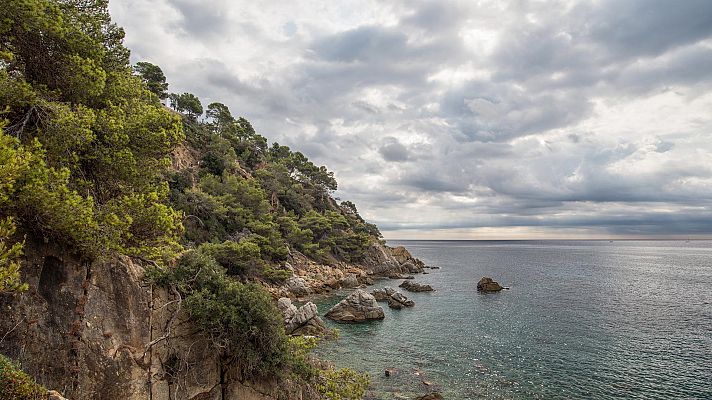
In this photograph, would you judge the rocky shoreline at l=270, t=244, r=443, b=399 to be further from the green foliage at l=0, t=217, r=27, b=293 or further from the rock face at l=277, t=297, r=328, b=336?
the green foliage at l=0, t=217, r=27, b=293

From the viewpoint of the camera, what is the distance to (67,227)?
10430mm

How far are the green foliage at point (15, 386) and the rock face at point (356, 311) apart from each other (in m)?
37.8

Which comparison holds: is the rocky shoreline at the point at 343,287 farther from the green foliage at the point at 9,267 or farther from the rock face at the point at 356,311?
the green foliage at the point at 9,267

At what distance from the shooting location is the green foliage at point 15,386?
8312mm

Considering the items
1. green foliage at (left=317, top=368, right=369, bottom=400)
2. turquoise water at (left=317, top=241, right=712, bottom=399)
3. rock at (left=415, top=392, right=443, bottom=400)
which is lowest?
turquoise water at (left=317, top=241, right=712, bottom=399)

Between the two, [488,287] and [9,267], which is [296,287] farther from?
[9,267]

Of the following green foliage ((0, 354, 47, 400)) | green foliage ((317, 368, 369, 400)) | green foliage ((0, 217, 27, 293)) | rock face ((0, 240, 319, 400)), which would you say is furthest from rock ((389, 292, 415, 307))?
green foliage ((0, 217, 27, 293))

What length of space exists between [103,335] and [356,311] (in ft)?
119

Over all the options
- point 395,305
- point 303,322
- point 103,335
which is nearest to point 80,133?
point 103,335

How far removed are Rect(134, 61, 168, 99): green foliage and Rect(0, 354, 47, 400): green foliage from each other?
8103cm

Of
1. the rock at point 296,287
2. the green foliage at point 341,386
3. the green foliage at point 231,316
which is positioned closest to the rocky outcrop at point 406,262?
the rock at point 296,287

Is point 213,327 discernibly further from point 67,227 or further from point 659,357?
point 659,357

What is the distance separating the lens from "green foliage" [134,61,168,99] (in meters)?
78.1

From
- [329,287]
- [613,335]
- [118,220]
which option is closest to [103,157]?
[118,220]
